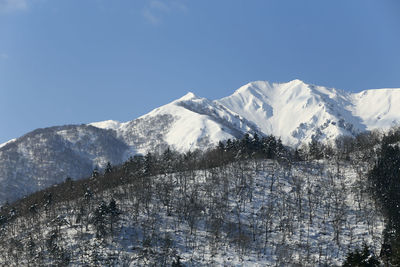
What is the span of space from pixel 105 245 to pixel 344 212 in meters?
50.6

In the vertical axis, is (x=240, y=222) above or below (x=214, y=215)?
below

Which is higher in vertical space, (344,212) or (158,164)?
(158,164)

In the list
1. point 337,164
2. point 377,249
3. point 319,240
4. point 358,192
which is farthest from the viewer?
point 337,164

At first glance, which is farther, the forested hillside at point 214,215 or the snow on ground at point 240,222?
the snow on ground at point 240,222

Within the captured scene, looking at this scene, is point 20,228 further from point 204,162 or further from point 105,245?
point 204,162

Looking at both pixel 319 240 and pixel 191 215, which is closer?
pixel 319 240

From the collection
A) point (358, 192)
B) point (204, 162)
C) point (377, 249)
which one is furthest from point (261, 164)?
point (377, 249)

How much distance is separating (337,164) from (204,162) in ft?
118

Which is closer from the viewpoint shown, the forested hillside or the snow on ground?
the forested hillside

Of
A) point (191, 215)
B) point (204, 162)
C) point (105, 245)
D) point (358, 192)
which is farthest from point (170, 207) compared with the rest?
point (358, 192)

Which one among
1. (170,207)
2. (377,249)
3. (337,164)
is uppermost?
(337,164)

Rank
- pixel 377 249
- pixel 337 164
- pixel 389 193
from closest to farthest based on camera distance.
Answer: pixel 377 249, pixel 389 193, pixel 337 164

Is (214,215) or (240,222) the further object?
(214,215)

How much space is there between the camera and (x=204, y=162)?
5591 inches
